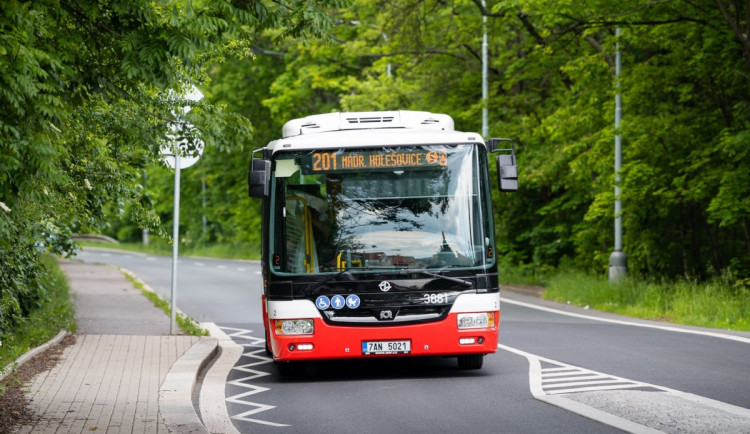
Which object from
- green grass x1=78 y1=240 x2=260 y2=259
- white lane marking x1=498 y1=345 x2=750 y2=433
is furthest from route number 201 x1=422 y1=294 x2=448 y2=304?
green grass x1=78 y1=240 x2=260 y2=259

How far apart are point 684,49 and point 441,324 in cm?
1283

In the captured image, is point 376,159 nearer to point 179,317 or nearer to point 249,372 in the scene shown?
point 249,372

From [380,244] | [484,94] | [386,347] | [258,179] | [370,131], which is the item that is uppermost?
[484,94]

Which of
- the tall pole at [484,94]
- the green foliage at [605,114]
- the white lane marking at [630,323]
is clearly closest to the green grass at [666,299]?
the white lane marking at [630,323]

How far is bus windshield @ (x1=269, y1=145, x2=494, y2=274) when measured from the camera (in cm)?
1197

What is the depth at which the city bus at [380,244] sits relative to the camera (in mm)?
11812

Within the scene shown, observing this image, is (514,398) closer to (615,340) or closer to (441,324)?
(441,324)

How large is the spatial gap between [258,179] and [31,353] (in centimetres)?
354

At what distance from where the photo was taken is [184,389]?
10.9m

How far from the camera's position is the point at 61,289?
76.7 feet

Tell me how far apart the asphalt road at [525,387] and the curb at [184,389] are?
1.34 ft

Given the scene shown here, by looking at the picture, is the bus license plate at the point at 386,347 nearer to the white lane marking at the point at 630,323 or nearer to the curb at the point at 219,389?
the curb at the point at 219,389

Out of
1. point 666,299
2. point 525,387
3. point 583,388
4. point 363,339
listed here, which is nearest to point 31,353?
point 363,339

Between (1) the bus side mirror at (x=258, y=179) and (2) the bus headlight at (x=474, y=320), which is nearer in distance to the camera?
(1) the bus side mirror at (x=258, y=179)
